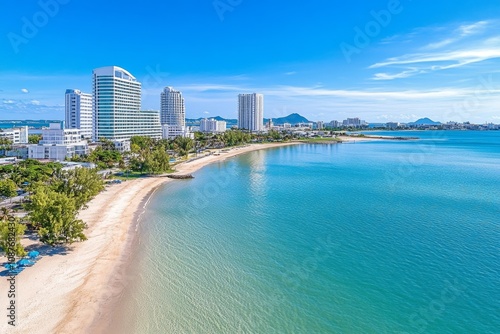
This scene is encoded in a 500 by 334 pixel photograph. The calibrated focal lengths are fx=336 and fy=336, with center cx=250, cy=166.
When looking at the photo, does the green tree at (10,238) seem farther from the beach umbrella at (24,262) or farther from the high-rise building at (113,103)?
the high-rise building at (113,103)

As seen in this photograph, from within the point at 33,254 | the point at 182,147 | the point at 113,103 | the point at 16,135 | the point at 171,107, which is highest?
the point at 171,107

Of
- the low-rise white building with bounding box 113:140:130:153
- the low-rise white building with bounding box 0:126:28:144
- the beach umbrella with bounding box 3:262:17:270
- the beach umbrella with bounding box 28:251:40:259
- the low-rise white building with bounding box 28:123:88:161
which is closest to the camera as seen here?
the beach umbrella with bounding box 3:262:17:270

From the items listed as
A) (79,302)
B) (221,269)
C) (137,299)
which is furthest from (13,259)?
(221,269)

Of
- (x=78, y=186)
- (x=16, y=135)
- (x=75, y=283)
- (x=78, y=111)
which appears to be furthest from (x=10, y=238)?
(x=78, y=111)

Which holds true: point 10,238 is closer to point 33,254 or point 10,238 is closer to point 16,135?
point 33,254

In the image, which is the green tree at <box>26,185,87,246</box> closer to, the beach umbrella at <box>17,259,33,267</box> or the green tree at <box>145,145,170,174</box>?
the beach umbrella at <box>17,259,33,267</box>

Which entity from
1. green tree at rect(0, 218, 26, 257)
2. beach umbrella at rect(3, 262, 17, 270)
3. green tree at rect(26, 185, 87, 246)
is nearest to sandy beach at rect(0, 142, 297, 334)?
beach umbrella at rect(3, 262, 17, 270)

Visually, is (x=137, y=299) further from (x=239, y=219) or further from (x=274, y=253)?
(x=239, y=219)
